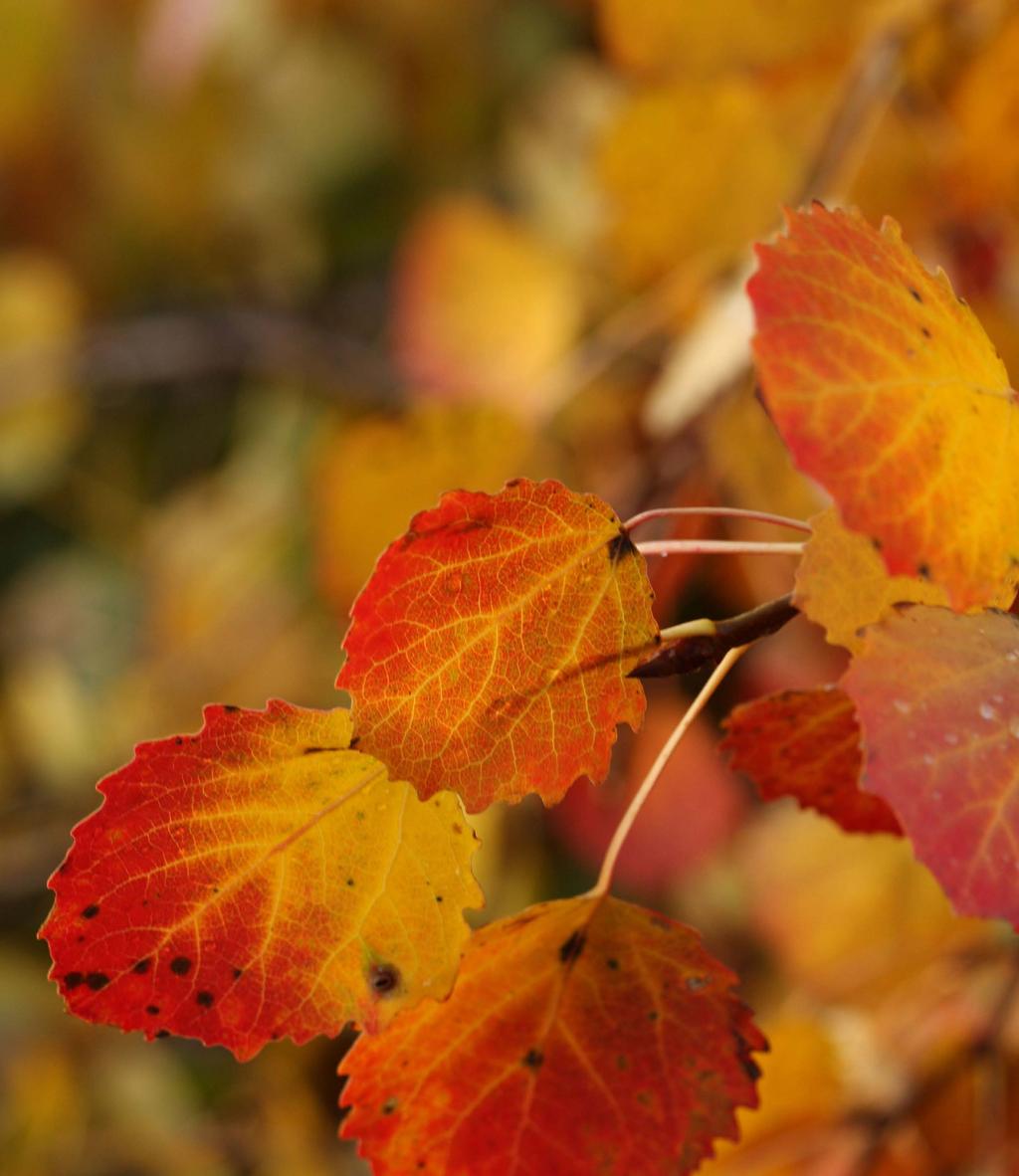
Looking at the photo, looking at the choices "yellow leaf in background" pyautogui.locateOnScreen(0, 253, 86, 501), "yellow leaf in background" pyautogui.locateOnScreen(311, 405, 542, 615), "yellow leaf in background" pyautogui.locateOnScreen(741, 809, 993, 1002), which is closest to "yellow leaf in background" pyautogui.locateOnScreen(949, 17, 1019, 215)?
"yellow leaf in background" pyautogui.locateOnScreen(311, 405, 542, 615)

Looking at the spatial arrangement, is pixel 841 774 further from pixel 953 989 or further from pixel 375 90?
pixel 375 90

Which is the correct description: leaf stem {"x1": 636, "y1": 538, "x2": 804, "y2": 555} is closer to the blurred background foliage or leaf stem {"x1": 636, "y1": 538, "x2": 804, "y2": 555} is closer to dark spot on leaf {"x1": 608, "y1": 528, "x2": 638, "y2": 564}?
→ dark spot on leaf {"x1": 608, "y1": 528, "x2": 638, "y2": 564}

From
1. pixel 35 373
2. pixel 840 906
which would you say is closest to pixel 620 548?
pixel 840 906

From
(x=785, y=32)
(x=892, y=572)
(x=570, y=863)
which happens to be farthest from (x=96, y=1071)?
(x=892, y=572)

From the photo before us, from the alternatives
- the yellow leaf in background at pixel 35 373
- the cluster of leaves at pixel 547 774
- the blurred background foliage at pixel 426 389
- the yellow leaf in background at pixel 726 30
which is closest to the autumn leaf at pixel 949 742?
the cluster of leaves at pixel 547 774

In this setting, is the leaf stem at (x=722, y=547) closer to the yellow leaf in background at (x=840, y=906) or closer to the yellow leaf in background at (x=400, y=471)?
the yellow leaf in background at (x=400, y=471)

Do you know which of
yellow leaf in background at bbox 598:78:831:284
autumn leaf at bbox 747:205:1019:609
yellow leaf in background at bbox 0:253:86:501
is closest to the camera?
autumn leaf at bbox 747:205:1019:609
